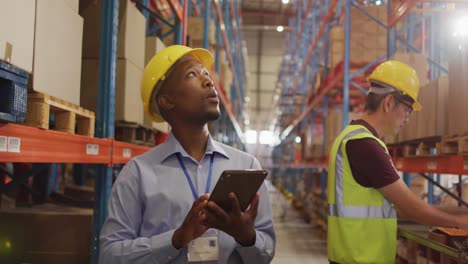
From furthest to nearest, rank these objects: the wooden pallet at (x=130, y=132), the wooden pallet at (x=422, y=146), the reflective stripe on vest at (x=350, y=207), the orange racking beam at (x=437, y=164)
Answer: the wooden pallet at (x=422, y=146) → the wooden pallet at (x=130, y=132) → the orange racking beam at (x=437, y=164) → the reflective stripe on vest at (x=350, y=207)

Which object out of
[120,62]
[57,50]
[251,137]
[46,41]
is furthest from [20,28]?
[251,137]

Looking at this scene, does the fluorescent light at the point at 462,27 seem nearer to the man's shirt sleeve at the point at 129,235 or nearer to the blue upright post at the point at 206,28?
the man's shirt sleeve at the point at 129,235


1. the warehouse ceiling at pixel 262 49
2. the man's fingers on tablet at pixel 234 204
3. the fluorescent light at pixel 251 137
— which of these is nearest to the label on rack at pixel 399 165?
the man's fingers on tablet at pixel 234 204

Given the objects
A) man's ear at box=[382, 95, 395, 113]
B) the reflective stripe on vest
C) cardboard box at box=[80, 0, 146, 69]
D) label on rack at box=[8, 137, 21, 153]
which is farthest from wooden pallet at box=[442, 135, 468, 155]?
label on rack at box=[8, 137, 21, 153]

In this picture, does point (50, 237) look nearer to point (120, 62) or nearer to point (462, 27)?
point (120, 62)

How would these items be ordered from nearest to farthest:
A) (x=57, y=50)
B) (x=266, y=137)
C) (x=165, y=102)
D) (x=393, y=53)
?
(x=165, y=102) → (x=57, y=50) → (x=393, y=53) → (x=266, y=137)

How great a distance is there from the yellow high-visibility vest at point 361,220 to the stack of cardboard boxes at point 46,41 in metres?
1.79

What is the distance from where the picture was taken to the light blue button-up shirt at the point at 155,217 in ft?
5.46

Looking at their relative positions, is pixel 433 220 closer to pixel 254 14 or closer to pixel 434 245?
pixel 434 245

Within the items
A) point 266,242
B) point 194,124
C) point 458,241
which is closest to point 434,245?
point 458,241

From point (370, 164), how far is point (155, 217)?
1.42 m

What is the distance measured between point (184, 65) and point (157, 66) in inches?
4.6

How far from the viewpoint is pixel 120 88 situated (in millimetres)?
4180

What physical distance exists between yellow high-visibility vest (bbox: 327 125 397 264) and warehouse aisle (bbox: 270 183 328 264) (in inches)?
182
